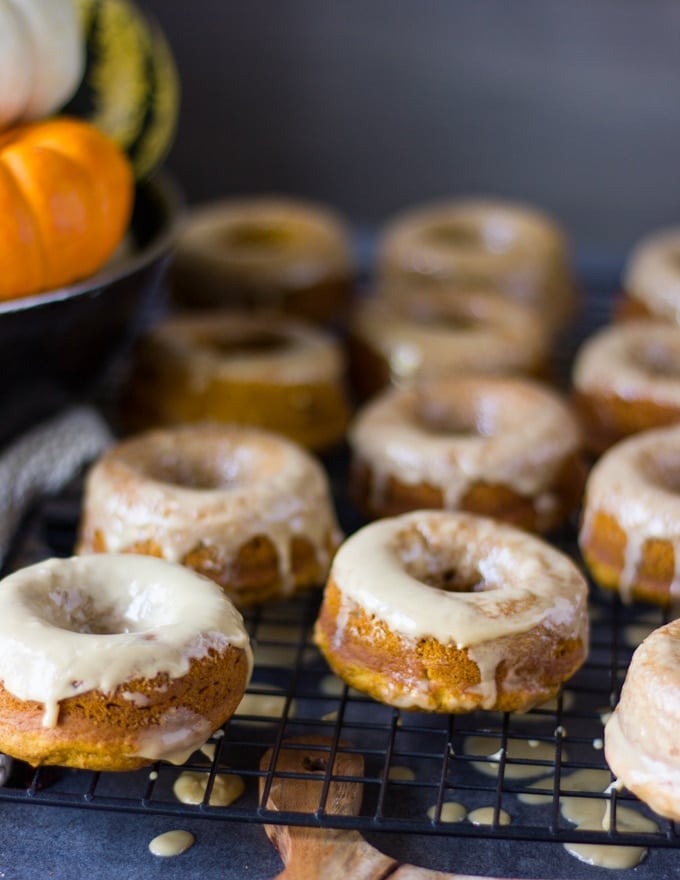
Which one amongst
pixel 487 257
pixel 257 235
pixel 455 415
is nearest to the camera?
pixel 455 415

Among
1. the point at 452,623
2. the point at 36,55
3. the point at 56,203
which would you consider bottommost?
the point at 452,623

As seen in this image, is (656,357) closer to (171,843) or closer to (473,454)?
(473,454)

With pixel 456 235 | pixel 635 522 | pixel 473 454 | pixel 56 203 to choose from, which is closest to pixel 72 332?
pixel 56 203

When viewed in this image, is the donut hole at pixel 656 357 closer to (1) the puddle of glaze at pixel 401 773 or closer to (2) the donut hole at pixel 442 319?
(2) the donut hole at pixel 442 319

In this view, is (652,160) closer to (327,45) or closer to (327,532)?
(327,45)

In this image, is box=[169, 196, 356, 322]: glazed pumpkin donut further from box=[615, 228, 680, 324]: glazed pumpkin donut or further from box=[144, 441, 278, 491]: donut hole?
box=[144, 441, 278, 491]: donut hole
